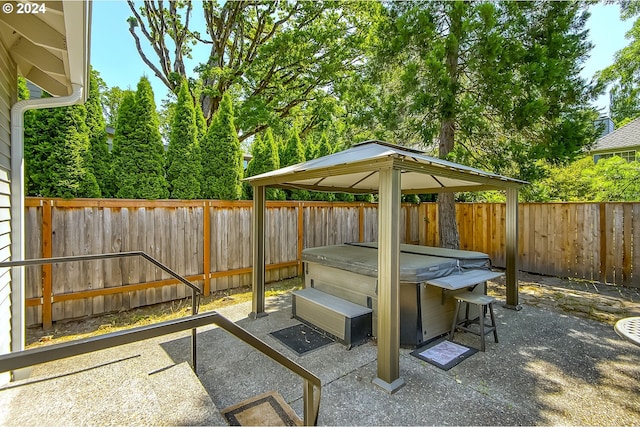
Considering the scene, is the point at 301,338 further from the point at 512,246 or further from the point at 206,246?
the point at 512,246

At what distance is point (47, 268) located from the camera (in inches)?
148

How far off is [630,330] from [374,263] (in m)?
2.21

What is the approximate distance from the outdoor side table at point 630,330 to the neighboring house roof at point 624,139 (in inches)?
551

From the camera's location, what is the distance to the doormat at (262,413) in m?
2.15

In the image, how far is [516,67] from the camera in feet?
18.5

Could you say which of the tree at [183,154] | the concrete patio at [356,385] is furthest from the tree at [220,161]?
the concrete patio at [356,385]

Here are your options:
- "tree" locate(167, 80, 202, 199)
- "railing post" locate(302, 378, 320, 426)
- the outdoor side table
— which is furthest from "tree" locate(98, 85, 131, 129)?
the outdoor side table

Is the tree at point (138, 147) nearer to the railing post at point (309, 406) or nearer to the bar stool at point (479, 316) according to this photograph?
the railing post at point (309, 406)

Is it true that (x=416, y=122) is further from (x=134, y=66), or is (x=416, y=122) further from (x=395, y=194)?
(x=134, y=66)

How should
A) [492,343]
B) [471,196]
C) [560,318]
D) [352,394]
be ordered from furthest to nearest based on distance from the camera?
[471,196] → [560,318] → [492,343] → [352,394]

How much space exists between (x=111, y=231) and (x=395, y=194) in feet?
13.1

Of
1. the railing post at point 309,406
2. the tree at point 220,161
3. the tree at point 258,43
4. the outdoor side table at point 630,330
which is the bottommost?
the railing post at point 309,406

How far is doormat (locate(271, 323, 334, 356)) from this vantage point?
345 cm

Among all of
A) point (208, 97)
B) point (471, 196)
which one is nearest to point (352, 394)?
point (471, 196)
